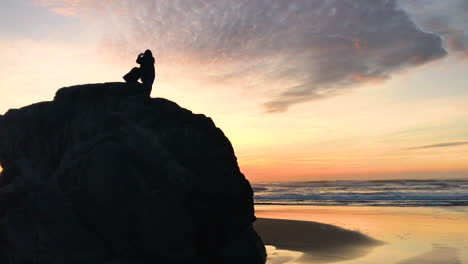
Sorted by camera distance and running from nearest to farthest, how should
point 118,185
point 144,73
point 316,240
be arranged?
point 118,185 → point 144,73 → point 316,240

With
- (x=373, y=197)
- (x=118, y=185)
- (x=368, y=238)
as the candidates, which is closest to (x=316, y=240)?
(x=368, y=238)

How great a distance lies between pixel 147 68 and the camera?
562 inches

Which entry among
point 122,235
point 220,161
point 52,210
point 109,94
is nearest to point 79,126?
point 109,94

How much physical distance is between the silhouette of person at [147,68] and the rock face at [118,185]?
145 centimetres

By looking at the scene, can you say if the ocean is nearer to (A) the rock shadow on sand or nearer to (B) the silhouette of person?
(A) the rock shadow on sand

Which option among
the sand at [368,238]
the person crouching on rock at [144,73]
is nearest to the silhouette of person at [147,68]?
the person crouching on rock at [144,73]

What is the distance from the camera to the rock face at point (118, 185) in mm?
10391

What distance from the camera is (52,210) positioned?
10750mm

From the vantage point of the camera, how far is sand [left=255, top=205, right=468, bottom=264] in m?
16.3

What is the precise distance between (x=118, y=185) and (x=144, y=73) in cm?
527

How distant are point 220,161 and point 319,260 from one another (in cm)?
750

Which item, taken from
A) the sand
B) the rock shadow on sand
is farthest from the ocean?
the rock shadow on sand

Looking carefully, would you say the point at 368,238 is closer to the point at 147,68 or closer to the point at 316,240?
the point at 316,240

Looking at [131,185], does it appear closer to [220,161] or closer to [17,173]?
[220,161]
